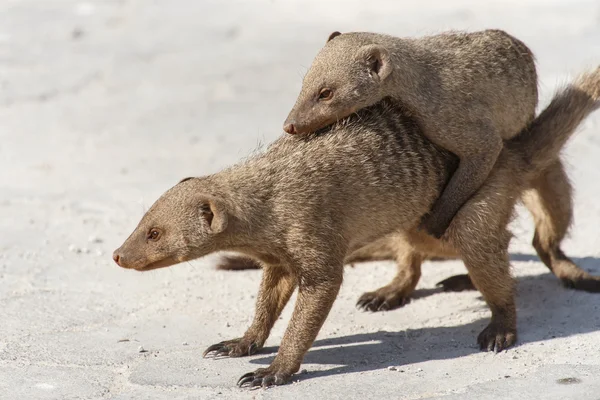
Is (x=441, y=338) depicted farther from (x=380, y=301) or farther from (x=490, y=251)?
(x=380, y=301)

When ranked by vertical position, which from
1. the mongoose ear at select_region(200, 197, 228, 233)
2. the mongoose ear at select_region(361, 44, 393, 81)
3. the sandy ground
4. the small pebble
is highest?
the mongoose ear at select_region(361, 44, 393, 81)

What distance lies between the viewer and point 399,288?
6.48 m

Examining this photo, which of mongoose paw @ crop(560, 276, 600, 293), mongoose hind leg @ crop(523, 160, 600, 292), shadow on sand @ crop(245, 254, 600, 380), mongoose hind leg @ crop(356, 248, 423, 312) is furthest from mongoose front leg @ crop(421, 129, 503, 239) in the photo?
mongoose paw @ crop(560, 276, 600, 293)

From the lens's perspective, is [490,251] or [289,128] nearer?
[289,128]

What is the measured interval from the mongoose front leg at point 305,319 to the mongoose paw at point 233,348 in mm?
473

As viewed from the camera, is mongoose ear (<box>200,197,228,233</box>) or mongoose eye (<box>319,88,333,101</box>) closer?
mongoose ear (<box>200,197,228,233</box>)

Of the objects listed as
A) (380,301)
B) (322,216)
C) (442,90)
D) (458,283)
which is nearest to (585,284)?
(458,283)

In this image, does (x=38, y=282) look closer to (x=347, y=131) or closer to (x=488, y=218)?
(x=347, y=131)

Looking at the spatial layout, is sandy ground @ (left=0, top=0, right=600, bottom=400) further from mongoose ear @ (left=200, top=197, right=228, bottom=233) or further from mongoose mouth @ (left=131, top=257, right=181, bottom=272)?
mongoose ear @ (left=200, top=197, right=228, bottom=233)

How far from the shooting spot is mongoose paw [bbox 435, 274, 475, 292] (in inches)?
262

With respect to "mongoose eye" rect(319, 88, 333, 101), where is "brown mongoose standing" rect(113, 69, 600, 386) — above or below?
below

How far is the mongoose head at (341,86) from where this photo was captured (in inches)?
207

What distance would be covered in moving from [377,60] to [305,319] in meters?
1.47

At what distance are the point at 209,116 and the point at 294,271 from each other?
4.71 meters
